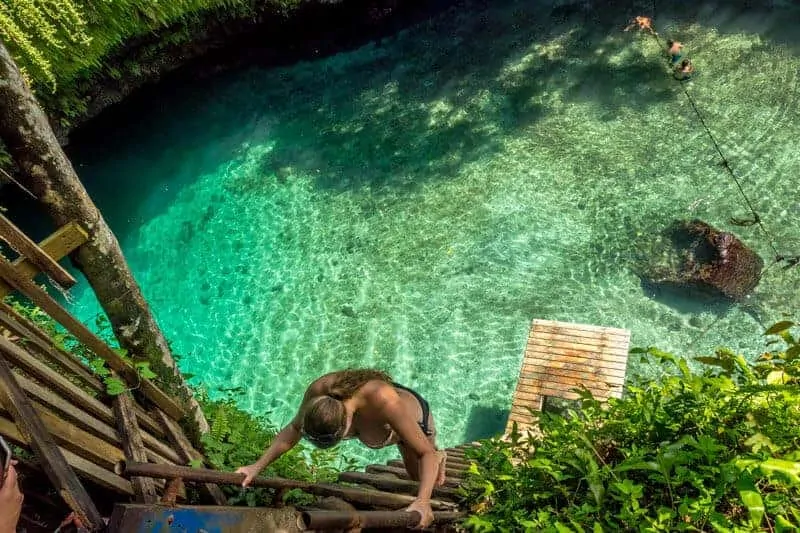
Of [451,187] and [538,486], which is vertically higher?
[538,486]

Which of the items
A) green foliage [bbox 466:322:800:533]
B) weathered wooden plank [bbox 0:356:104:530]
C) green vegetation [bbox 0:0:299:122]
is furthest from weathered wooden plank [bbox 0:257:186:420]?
green vegetation [bbox 0:0:299:122]

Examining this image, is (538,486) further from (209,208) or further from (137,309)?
(209,208)

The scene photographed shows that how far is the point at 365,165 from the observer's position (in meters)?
10.8

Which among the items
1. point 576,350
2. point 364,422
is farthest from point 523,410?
point 364,422

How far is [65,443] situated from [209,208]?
8.32m

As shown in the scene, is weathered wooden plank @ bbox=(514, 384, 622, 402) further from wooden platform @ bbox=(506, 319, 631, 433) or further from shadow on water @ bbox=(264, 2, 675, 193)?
shadow on water @ bbox=(264, 2, 675, 193)

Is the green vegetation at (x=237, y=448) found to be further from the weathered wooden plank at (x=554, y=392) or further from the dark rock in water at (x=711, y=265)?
the dark rock in water at (x=711, y=265)

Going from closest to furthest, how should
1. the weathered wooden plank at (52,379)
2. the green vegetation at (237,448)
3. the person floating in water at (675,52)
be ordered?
the weathered wooden plank at (52,379) → the green vegetation at (237,448) → the person floating in water at (675,52)

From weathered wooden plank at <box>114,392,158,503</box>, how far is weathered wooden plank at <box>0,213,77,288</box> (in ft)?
3.39

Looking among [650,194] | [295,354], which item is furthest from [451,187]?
[295,354]

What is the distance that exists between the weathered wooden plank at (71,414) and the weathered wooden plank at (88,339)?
0.39 meters

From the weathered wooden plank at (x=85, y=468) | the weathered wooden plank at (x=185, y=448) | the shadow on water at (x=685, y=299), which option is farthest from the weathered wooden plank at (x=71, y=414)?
the shadow on water at (x=685, y=299)

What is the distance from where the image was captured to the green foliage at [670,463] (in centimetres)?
243

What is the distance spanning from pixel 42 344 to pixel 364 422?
2.23 metres
